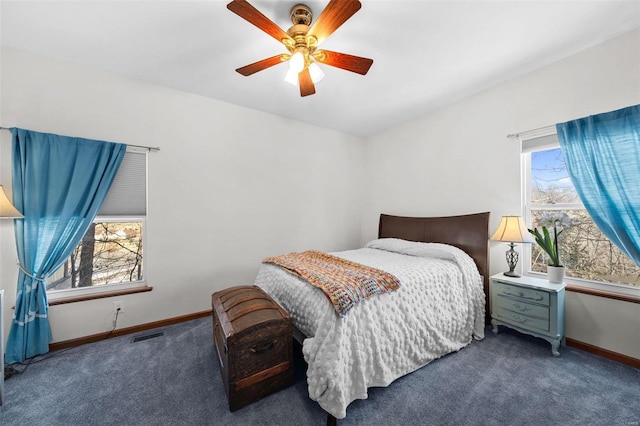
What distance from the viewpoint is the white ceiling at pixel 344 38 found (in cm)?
164

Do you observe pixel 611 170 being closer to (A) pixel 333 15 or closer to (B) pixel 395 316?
(B) pixel 395 316

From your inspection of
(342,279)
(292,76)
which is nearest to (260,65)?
(292,76)

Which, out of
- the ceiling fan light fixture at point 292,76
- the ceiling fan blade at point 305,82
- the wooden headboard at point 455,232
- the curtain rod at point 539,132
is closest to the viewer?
the ceiling fan light fixture at point 292,76

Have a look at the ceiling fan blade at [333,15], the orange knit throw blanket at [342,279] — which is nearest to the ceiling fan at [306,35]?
the ceiling fan blade at [333,15]

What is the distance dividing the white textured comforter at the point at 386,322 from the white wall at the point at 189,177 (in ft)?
3.05

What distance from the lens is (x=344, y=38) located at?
6.22ft

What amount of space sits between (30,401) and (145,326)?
0.94 metres

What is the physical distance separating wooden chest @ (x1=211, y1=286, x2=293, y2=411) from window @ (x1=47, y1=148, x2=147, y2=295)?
1.51 meters

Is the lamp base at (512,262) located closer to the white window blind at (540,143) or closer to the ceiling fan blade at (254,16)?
the white window blind at (540,143)

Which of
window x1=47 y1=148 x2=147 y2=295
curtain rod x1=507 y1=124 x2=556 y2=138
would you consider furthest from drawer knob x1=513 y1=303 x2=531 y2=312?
window x1=47 y1=148 x2=147 y2=295

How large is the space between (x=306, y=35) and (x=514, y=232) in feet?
7.90

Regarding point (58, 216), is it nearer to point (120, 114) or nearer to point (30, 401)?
point (120, 114)

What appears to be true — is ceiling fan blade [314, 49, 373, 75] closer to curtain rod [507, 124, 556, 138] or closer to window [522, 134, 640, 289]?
curtain rod [507, 124, 556, 138]

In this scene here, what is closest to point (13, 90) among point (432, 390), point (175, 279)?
point (175, 279)
